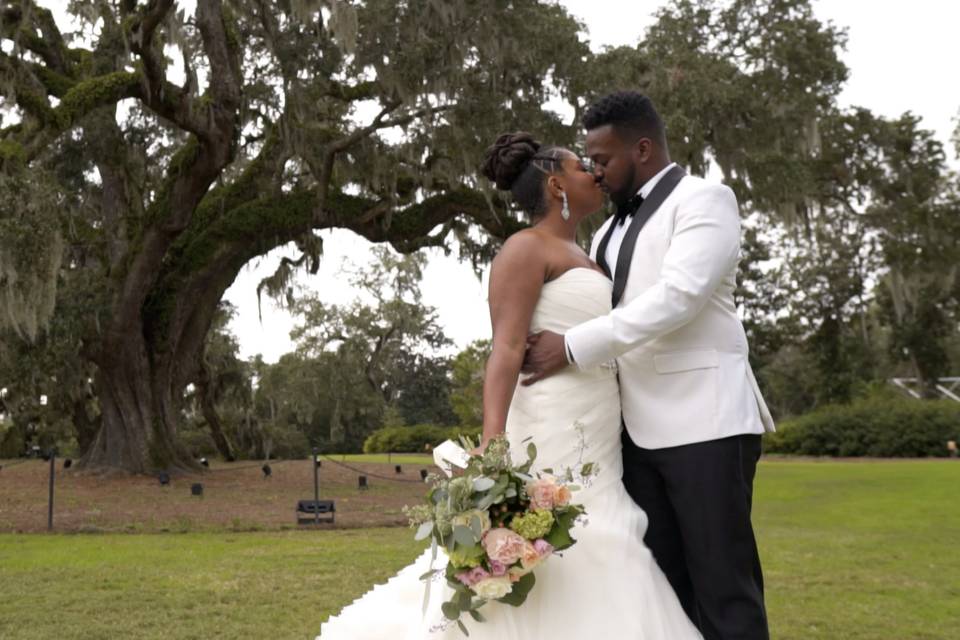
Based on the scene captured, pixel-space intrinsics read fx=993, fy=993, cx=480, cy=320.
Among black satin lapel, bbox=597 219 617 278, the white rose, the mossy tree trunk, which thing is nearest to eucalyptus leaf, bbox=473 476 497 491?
the white rose

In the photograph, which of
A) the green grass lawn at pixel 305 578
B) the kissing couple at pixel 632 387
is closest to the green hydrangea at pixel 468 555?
the kissing couple at pixel 632 387

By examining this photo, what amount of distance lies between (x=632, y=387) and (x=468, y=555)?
2.43 feet

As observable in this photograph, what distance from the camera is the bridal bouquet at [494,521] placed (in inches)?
102

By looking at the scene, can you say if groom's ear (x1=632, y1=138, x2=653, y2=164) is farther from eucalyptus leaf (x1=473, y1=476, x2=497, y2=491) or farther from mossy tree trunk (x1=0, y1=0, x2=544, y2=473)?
mossy tree trunk (x1=0, y1=0, x2=544, y2=473)

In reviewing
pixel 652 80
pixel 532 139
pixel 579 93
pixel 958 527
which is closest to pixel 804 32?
pixel 652 80

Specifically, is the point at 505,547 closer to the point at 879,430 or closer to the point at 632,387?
the point at 632,387

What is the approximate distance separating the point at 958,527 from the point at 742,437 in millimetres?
10771

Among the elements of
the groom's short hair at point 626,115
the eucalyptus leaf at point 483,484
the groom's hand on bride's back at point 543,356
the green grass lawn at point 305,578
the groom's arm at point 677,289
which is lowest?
the green grass lawn at point 305,578

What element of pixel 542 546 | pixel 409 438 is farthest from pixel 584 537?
pixel 409 438

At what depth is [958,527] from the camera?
12078mm

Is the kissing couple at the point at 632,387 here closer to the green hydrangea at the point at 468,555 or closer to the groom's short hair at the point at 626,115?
the groom's short hair at the point at 626,115

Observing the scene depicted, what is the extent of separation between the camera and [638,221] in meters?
2.99

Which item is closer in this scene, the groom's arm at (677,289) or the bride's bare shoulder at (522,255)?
the groom's arm at (677,289)

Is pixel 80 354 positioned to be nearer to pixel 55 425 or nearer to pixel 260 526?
pixel 260 526
